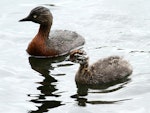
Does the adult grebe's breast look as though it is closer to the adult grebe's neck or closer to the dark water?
the adult grebe's neck

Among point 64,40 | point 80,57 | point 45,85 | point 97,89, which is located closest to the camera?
point 97,89

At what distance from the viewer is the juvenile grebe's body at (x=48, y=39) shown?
1689 cm

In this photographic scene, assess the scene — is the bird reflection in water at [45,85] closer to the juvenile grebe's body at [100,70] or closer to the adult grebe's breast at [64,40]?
the adult grebe's breast at [64,40]

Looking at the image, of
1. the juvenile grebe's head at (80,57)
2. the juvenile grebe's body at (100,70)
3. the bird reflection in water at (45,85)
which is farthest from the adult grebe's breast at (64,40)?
the juvenile grebe's head at (80,57)

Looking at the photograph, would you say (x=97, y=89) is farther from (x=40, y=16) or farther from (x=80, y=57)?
(x=40, y=16)

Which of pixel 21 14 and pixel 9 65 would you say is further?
pixel 21 14

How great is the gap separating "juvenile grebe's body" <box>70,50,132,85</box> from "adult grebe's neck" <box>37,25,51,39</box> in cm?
280

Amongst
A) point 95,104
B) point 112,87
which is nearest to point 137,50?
point 112,87

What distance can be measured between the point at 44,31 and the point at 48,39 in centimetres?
24

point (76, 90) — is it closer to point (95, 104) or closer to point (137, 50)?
point (95, 104)

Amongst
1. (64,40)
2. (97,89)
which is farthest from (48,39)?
(97,89)

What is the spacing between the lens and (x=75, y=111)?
42.6 feet

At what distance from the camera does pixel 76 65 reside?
15.6 meters

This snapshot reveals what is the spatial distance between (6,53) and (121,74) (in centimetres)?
343
